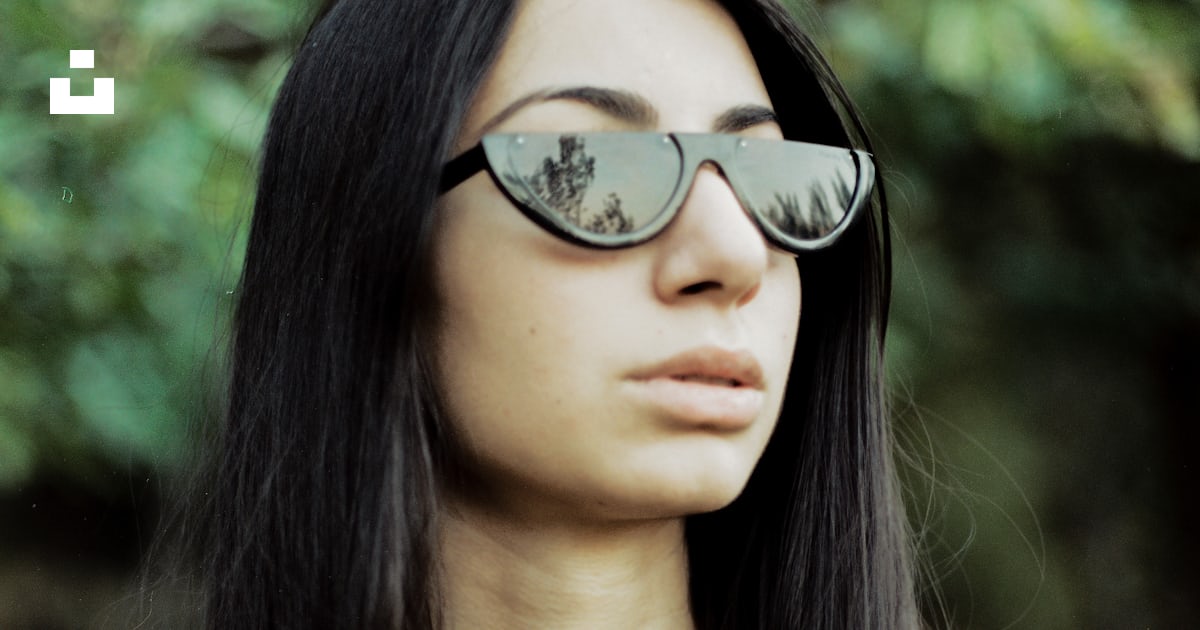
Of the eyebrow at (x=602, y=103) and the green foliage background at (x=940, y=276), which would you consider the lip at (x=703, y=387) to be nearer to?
the eyebrow at (x=602, y=103)

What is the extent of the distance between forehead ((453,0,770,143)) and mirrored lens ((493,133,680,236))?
Answer: 0.07 metres

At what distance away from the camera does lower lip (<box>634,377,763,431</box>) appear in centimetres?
136

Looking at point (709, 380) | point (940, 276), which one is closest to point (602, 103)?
point (709, 380)

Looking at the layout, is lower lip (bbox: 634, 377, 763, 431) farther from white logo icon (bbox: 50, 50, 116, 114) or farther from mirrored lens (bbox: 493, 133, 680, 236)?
white logo icon (bbox: 50, 50, 116, 114)

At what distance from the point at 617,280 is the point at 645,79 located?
0.73 ft

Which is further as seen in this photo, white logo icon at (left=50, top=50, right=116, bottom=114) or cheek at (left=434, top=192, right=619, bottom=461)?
white logo icon at (left=50, top=50, right=116, bottom=114)

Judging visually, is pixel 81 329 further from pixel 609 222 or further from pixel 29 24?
pixel 609 222

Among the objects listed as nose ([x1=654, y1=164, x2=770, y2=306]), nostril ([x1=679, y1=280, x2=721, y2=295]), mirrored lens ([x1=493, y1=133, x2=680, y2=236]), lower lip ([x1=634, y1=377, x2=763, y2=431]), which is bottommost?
lower lip ([x1=634, y1=377, x2=763, y2=431])

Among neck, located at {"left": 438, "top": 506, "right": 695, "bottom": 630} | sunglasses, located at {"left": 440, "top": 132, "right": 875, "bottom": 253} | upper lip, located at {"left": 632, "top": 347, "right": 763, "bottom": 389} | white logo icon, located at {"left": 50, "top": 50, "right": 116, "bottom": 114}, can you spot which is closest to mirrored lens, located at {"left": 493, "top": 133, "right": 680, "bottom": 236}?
sunglasses, located at {"left": 440, "top": 132, "right": 875, "bottom": 253}

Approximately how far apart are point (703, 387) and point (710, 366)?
22mm

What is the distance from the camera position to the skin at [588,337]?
Answer: 4.45 ft

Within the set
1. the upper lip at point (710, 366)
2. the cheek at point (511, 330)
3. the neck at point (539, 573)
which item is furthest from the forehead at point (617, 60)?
the neck at point (539, 573)

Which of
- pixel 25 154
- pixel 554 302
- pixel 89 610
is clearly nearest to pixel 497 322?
pixel 554 302

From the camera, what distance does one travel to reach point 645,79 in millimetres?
1429
